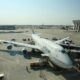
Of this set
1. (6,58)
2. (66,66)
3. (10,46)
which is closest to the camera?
(66,66)

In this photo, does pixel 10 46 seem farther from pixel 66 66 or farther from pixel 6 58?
pixel 66 66

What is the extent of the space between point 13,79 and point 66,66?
9607mm

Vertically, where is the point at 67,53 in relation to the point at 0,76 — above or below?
above

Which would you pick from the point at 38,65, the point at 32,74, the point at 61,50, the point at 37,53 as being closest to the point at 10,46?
the point at 37,53

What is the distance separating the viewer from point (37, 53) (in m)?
50.2

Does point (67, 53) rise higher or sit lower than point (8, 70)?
higher

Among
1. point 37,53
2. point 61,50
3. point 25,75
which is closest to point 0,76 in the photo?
point 25,75

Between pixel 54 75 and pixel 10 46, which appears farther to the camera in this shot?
pixel 10 46

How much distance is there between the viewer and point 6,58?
44.4 m

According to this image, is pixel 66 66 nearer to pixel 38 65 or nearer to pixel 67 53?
pixel 67 53

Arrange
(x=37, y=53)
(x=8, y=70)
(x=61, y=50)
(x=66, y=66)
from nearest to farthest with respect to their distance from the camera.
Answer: (x=66, y=66) → (x=61, y=50) → (x=8, y=70) → (x=37, y=53)

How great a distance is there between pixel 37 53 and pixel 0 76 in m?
21.7

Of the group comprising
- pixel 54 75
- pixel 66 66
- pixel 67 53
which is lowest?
pixel 54 75

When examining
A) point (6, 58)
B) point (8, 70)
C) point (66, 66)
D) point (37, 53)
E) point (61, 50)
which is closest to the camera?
point (66, 66)
